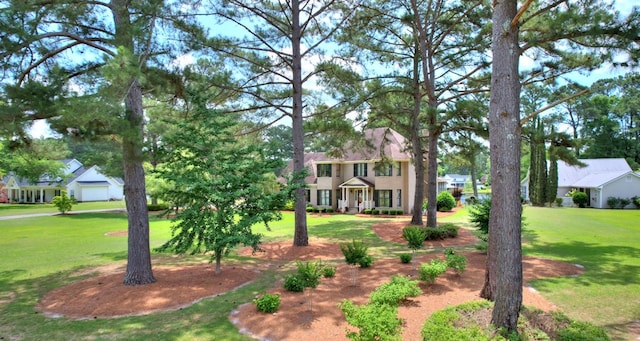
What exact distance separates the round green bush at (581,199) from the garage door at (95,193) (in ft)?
179

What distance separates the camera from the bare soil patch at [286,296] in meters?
5.92

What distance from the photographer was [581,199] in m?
33.7

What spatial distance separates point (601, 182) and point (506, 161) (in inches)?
1382

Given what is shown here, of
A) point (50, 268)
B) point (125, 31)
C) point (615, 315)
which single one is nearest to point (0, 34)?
point (125, 31)

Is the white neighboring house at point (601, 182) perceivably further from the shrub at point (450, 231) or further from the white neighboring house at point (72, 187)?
the white neighboring house at point (72, 187)

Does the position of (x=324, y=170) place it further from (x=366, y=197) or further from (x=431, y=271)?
(x=431, y=271)

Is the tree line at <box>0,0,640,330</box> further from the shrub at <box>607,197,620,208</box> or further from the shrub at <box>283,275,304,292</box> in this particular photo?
the shrub at <box>607,197,620,208</box>

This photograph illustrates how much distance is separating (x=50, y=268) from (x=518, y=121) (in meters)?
13.1

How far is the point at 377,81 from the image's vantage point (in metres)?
16.3

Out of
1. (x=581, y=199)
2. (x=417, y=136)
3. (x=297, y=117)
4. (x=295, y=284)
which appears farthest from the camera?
(x=581, y=199)

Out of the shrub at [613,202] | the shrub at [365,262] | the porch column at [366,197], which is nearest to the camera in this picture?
the shrub at [365,262]

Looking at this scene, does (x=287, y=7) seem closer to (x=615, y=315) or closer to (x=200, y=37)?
(x=200, y=37)

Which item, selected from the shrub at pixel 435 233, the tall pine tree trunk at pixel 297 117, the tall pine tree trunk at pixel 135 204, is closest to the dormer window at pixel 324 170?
the shrub at pixel 435 233

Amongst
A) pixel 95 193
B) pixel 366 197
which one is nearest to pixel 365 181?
pixel 366 197
